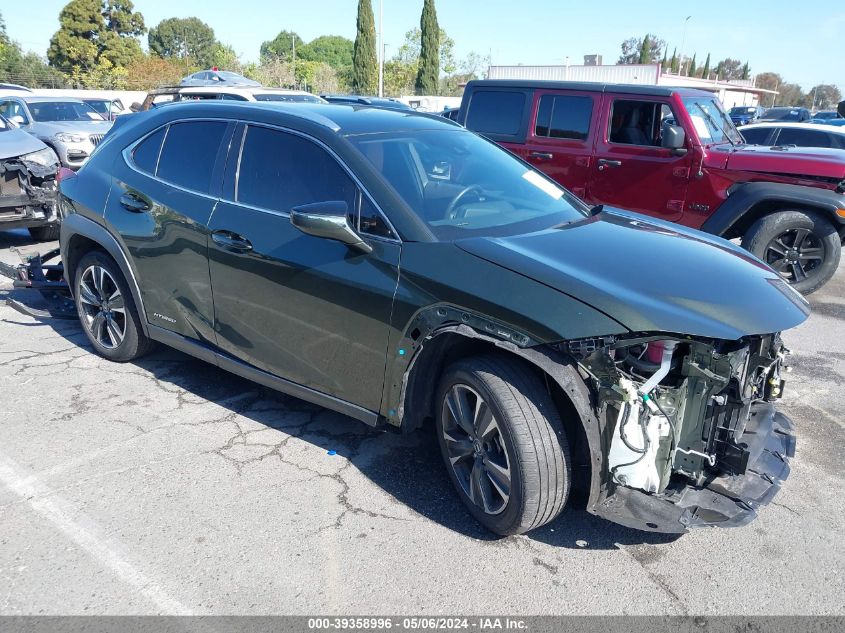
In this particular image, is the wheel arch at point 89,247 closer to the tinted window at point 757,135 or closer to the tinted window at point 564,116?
the tinted window at point 564,116

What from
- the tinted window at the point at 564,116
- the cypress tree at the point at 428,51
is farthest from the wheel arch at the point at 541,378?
the cypress tree at the point at 428,51

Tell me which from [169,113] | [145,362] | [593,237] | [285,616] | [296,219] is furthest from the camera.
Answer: [145,362]

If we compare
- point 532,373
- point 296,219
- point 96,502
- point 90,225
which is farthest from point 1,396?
point 532,373

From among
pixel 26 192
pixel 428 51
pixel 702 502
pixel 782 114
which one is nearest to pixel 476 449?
pixel 702 502

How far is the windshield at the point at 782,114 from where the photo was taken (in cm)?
2927

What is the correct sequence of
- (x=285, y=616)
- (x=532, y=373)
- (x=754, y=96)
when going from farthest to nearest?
(x=754, y=96) < (x=532, y=373) < (x=285, y=616)

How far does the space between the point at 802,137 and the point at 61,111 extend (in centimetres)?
1457

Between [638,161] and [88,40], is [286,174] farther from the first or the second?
[88,40]

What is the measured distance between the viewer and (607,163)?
743cm

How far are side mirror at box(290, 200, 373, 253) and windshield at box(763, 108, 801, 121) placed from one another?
101 ft

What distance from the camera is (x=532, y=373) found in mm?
2922

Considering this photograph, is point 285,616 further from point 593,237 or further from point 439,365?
point 593,237

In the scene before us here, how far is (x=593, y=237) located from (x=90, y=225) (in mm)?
3304

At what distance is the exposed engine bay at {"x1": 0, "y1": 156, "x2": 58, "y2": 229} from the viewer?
25.7ft
